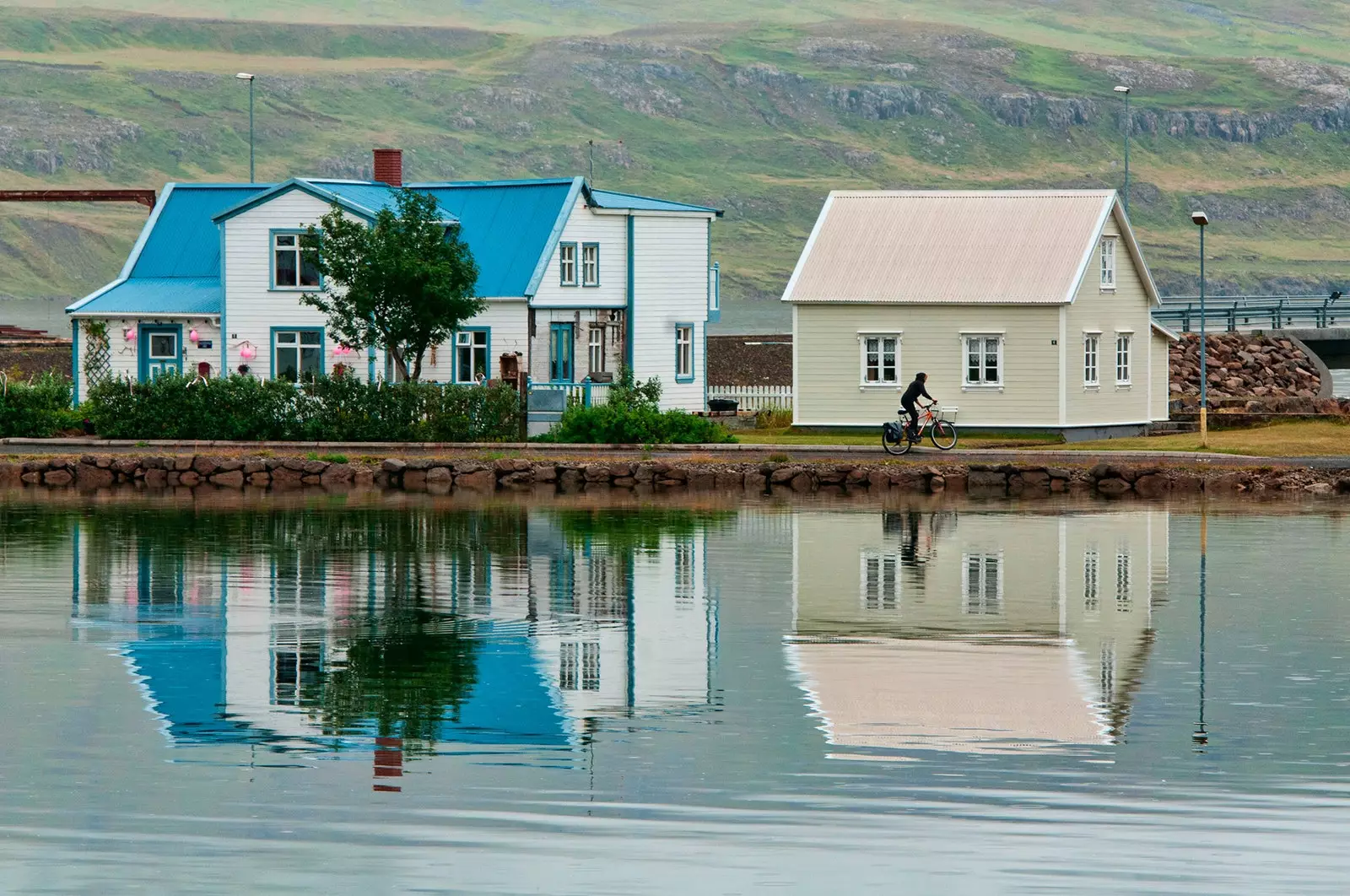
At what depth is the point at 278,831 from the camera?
565 inches

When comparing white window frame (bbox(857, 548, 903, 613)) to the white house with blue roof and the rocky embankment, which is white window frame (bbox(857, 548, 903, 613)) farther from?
the white house with blue roof

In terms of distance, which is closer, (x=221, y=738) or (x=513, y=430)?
(x=221, y=738)

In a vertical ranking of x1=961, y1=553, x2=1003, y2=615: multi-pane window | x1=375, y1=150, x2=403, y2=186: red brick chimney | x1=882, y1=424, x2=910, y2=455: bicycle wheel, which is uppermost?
x1=375, y1=150, x2=403, y2=186: red brick chimney

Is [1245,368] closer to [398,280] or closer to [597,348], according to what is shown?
[597,348]

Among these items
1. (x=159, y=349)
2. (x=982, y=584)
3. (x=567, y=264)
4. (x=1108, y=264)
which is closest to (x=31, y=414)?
(x=159, y=349)

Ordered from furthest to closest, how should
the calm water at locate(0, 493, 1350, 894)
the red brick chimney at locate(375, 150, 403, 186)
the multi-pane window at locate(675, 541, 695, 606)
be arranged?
the red brick chimney at locate(375, 150, 403, 186)
the multi-pane window at locate(675, 541, 695, 606)
the calm water at locate(0, 493, 1350, 894)

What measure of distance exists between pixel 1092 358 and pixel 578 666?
3315 centimetres

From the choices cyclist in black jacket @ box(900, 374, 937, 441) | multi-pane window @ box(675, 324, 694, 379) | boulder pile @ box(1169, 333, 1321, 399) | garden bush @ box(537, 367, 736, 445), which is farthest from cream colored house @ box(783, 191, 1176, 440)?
boulder pile @ box(1169, 333, 1321, 399)

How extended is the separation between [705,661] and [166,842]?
7764 mm

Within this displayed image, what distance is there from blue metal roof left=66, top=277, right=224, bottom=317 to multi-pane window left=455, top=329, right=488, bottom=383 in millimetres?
5798

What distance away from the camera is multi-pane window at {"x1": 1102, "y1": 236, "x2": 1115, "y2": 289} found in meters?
52.5

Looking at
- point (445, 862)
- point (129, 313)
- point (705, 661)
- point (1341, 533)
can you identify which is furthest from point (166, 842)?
point (129, 313)

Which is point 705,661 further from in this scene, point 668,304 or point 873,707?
point 668,304

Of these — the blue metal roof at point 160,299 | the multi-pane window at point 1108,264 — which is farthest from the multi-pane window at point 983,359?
the blue metal roof at point 160,299
